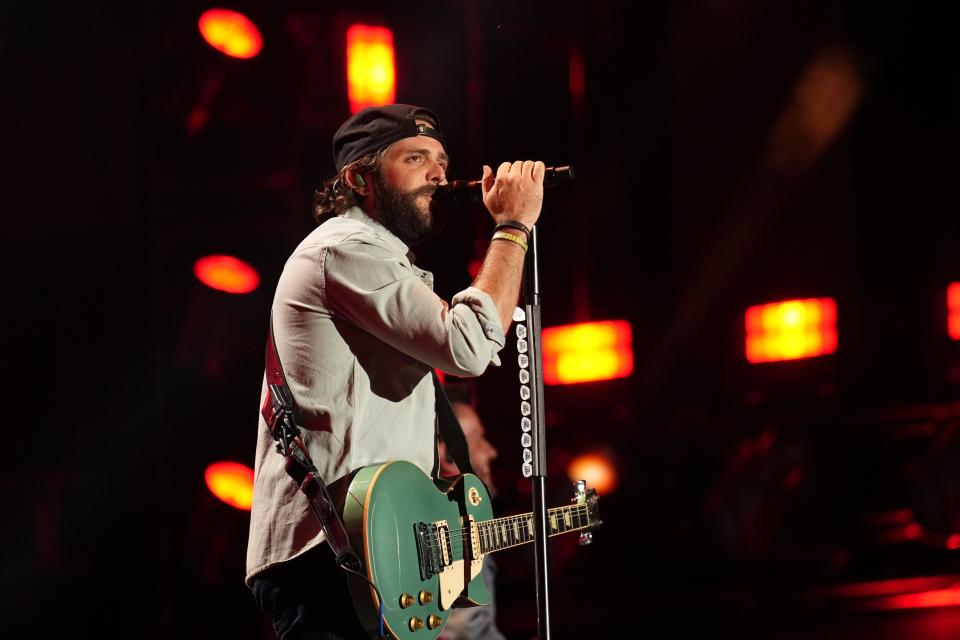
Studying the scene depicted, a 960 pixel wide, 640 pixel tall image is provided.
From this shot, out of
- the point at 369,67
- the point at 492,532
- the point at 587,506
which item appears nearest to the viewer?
the point at 492,532

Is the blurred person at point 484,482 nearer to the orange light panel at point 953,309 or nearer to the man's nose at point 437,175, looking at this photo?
the man's nose at point 437,175

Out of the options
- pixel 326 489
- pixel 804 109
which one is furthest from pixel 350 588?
pixel 804 109

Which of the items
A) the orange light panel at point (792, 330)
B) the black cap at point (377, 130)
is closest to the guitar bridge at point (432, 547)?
the black cap at point (377, 130)

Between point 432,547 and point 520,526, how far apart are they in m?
0.39

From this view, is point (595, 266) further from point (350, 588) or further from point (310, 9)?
point (350, 588)

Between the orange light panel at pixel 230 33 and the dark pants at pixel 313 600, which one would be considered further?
the orange light panel at pixel 230 33

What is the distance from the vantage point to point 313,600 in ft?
6.55

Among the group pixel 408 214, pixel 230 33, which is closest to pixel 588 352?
pixel 230 33

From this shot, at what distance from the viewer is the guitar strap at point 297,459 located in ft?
6.36

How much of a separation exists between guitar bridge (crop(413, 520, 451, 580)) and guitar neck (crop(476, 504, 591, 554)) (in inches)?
5.3

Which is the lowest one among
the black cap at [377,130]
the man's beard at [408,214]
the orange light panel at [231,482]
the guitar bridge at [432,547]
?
the guitar bridge at [432,547]

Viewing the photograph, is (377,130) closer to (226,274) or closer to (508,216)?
(508,216)

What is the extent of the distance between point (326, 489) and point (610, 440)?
566cm

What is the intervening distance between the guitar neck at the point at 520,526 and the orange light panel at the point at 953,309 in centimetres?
635
